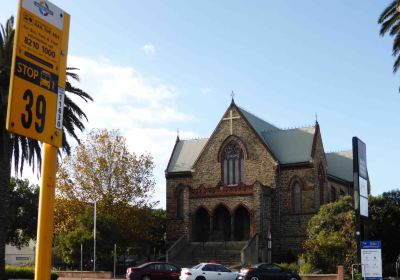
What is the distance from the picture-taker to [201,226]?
56.8 metres

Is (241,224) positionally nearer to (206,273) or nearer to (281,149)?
(281,149)

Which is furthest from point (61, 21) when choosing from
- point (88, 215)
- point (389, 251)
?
point (389, 251)

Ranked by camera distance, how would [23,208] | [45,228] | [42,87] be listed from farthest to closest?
[23,208] < [45,228] < [42,87]

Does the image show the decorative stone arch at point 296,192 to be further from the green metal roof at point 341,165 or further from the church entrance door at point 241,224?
the green metal roof at point 341,165

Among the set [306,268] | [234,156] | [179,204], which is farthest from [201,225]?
[306,268]

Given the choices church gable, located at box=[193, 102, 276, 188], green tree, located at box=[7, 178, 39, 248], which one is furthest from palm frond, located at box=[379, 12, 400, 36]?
green tree, located at box=[7, 178, 39, 248]

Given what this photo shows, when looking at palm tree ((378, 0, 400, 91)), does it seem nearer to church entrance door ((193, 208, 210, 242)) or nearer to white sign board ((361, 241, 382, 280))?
white sign board ((361, 241, 382, 280))

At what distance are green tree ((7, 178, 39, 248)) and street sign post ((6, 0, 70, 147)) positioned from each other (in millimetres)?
63232

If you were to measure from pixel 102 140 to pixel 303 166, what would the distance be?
1887 cm

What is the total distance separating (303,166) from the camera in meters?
54.0

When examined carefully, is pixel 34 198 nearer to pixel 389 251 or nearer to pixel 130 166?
pixel 130 166

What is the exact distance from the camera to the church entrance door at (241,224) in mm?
55094

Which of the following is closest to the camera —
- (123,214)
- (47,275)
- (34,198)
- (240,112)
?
(47,275)

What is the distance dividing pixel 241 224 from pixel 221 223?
1.92 meters
